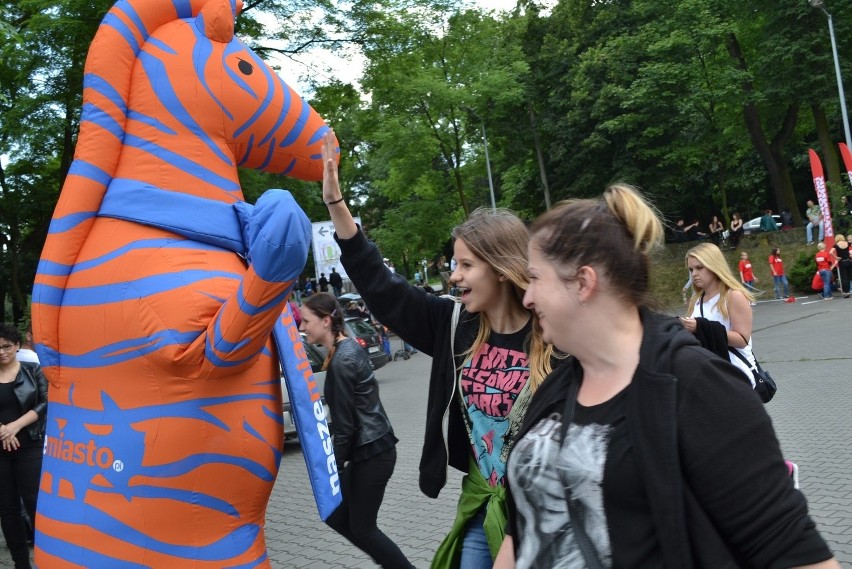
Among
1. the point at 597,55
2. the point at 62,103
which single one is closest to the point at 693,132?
the point at 597,55

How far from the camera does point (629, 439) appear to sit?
1706 millimetres

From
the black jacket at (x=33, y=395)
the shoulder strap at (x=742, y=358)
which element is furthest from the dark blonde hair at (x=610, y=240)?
the black jacket at (x=33, y=395)

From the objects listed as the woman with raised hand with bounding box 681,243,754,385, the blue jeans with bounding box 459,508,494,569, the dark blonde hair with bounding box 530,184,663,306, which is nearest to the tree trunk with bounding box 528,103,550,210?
the woman with raised hand with bounding box 681,243,754,385

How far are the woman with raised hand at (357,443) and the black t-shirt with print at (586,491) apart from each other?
9.05ft

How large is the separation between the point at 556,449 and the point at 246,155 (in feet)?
8.58

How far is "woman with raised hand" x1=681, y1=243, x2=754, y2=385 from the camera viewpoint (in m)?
4.58

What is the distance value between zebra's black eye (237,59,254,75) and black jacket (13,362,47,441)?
2819mm

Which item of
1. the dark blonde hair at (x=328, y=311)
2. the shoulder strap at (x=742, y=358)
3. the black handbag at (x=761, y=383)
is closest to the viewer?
the black handbag at (x=761, y=383)

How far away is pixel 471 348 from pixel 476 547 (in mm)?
682

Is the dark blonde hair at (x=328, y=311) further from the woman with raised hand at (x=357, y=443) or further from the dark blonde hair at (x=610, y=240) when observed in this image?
the dark blonde hair at (x=610, y=240)

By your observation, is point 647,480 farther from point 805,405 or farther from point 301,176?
point 805,405

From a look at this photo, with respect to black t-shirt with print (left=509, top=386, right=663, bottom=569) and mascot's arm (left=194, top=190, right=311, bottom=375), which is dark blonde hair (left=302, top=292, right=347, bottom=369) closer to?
mascot's arm (left=194, top=190, right=311, bottom=375)

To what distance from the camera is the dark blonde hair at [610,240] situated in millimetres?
1905

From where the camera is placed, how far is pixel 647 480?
1.65 meters
